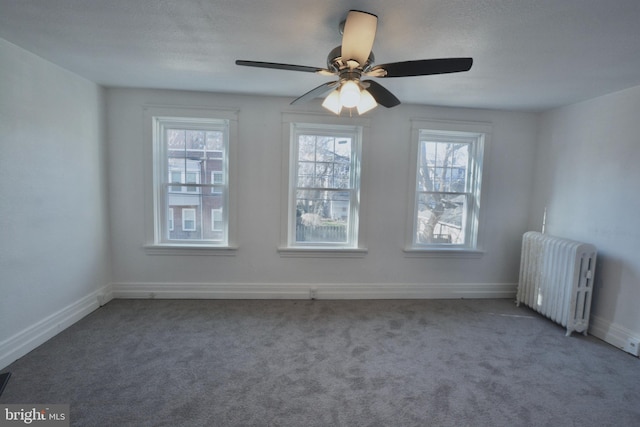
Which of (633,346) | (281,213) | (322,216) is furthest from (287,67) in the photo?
A: (633,346)

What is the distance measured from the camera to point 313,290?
3492 millimetres

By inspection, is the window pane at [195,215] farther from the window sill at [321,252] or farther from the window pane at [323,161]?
the window pane at [323,161]

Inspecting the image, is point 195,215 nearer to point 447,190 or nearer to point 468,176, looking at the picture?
point 447,190

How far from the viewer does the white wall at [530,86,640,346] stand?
2.57 meters

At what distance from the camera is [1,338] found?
2.10 m

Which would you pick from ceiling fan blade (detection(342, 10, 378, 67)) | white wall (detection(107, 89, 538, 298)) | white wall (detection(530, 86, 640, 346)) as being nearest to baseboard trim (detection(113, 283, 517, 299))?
white wall (detection(107, 89, 538, 298))

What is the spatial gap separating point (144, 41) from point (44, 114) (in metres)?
1.19

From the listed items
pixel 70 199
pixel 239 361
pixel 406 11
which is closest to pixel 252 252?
pixel 239 361

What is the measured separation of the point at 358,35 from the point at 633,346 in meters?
3.39

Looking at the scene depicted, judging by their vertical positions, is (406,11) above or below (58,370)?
above

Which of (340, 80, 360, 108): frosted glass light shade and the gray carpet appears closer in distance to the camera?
(340, 80, 360, 108): frosted glass light shade

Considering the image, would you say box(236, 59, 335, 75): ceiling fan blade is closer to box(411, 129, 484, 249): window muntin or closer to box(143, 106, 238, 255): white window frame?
box(143, 106, 238, 255): white window frame

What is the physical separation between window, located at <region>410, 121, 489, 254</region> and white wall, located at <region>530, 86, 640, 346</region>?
2.67ft

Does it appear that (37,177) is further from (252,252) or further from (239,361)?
(239,361)
